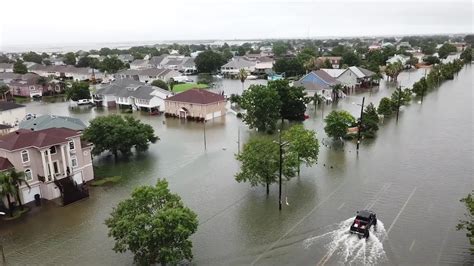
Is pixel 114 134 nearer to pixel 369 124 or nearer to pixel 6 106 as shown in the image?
pixel 6 106

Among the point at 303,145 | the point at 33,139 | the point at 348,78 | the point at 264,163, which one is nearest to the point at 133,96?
the point at 33,139

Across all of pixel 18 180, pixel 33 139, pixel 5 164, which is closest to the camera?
pixel 18 180

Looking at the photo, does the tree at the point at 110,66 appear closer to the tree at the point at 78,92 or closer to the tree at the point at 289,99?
the tree at the point at 78,92

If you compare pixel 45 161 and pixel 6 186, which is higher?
pixel 45 161

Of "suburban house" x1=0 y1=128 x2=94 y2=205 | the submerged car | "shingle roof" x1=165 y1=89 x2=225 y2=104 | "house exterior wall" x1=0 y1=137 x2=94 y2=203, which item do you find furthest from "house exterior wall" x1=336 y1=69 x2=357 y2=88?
"suburban house" x1=0 y1=128 x2=94 y2=205

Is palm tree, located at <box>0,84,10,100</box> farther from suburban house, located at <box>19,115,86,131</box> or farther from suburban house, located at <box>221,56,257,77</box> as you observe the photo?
suburban house, located at <box>221,56,257,77</box>

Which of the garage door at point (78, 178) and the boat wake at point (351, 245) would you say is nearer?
the boat wake at point (351, 245)

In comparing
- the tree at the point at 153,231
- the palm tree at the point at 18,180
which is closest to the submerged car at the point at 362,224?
the tree at the point at 153,231
